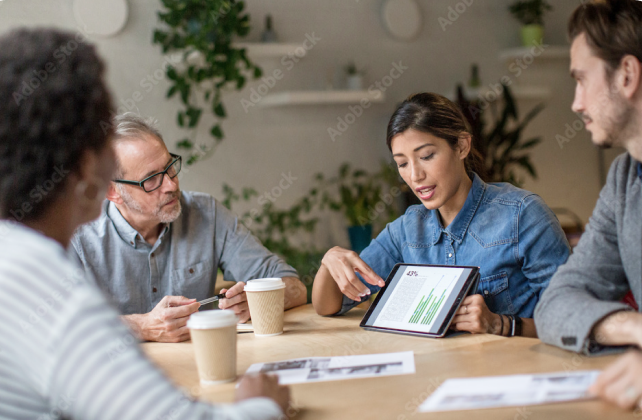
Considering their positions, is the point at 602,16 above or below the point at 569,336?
above

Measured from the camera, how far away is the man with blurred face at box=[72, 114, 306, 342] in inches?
79.0

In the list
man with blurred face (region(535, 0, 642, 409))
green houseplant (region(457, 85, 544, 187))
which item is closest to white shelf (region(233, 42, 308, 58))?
green houseplant (region(457, 85, 544, 187))

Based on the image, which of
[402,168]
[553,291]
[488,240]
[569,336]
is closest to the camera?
[569,336]

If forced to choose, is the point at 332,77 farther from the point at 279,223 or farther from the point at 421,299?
the point at 421,299

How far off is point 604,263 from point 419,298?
0.45 meters

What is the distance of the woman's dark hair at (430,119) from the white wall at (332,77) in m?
1.89

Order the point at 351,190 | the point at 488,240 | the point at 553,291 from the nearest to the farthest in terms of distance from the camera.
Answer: the point at 553,291, the point at 488,240, the point at 351,190

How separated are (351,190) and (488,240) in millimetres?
2233

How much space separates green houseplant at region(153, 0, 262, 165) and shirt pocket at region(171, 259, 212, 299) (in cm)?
120

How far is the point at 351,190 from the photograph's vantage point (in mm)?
3926

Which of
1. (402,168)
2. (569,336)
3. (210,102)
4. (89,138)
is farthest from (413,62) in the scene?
(89,138)

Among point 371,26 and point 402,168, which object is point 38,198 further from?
point 371,26

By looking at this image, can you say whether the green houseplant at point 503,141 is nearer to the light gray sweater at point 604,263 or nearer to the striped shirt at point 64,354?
the light gray sweater at point 604,263

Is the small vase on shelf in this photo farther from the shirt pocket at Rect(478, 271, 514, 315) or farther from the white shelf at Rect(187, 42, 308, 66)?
the shirt pocket at Rect(478, 271, 514, 315)
